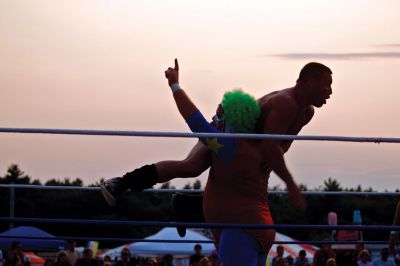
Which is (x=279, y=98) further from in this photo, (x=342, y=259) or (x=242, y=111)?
(x=342, y=259)

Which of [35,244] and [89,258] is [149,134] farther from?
[35,244]

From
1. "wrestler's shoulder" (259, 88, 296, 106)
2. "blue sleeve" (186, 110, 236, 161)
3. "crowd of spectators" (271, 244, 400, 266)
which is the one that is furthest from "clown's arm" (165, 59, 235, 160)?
"crowd of spectators" (271, 244, 400, 266)

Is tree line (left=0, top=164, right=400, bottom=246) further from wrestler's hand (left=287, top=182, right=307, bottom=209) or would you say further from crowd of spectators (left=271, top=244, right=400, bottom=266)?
wrestler's hand (left=287, top=182, right=307, bottom=209)

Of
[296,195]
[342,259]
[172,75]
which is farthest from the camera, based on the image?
[342,259]

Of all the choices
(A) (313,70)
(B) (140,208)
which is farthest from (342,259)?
(B) (140,208)

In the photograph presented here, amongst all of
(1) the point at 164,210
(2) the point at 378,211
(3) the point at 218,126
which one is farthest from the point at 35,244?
(2) the point at 378,211

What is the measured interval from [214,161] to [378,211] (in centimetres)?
5943

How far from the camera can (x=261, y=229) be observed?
525 centimetres

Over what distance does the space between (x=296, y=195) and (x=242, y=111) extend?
2.01 ft

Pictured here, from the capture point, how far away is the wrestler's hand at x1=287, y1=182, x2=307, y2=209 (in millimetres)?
4898

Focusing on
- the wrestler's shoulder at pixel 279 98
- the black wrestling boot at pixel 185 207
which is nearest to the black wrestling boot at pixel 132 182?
the black wrestling boot at pixel 185 207

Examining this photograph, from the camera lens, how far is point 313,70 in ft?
17.5

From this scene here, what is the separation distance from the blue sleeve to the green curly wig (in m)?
0.11

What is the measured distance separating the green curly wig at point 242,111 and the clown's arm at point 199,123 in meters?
0.11
